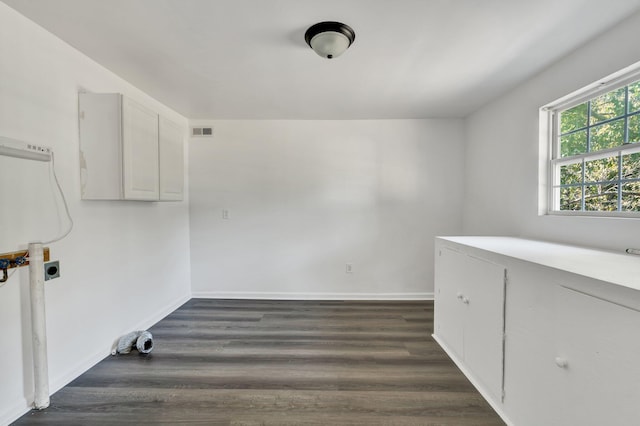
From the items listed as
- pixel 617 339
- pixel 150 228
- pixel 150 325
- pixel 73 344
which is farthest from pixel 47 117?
pixel 617 339

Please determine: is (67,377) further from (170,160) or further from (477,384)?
(477,384)

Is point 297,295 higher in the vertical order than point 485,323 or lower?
lower

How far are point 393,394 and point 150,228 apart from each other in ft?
8.63

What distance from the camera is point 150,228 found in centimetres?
271

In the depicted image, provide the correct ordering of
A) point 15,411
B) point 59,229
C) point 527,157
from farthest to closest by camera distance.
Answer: point 527,157 < point 59,229 < point 15,411

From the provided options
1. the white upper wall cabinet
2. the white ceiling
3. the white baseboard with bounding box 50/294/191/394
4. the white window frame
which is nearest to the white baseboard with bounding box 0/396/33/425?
the white baseboard with bounding box 50/294/191/394

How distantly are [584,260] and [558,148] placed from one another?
128cm

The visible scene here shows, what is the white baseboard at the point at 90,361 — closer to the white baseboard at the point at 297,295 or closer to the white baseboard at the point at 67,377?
the white baseboard at the point at 67,377

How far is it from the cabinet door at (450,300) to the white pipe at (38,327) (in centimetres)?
275

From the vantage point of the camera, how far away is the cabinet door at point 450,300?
2.01 meters

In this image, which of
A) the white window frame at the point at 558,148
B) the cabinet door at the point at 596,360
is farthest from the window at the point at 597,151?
the cabinet door at the point at 596,360

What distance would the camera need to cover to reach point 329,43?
166 cm

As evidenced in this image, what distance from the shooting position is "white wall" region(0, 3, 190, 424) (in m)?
1.50

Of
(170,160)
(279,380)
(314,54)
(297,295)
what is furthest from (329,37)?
(297,295)
